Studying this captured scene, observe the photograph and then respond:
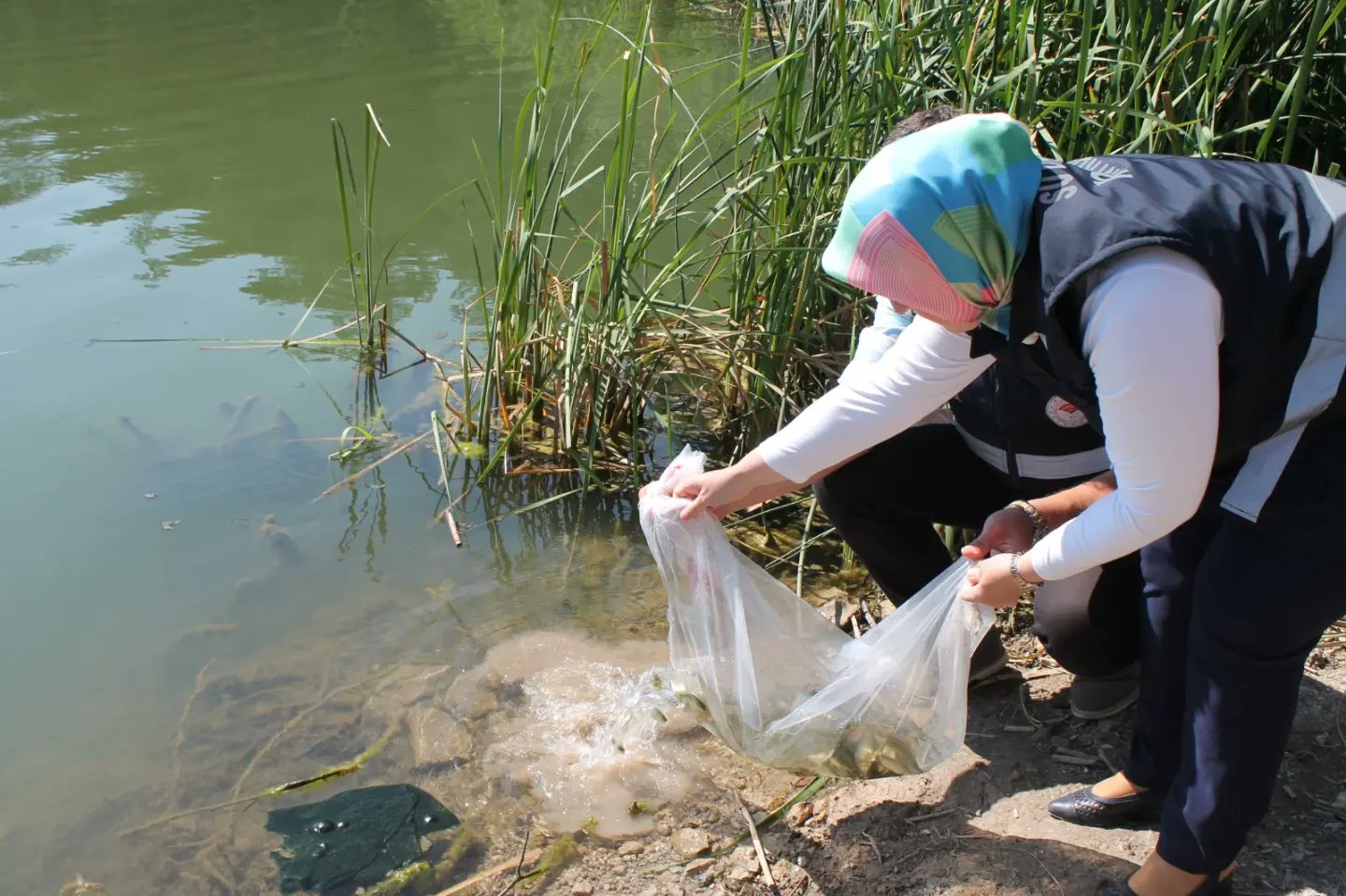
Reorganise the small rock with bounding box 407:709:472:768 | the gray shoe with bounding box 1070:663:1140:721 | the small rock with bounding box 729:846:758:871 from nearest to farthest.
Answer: the small rock with bounding box 729:846:758:871, the gray shoe with bounding box 1070:663:1140:721, the small rock with bounding box 407:709:472:768

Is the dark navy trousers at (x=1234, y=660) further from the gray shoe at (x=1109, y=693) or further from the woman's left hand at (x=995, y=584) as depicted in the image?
the gray shoe at (x=1109, y=693)

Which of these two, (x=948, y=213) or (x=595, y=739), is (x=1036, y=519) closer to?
(x=948, y=213)

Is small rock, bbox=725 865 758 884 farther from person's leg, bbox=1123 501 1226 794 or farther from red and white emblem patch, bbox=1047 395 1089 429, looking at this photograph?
red and white emblem patch, bbox=1047 395 1089 429

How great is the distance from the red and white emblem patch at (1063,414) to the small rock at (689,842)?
0.93m

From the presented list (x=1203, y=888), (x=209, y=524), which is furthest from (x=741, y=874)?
(x=209, y=524)

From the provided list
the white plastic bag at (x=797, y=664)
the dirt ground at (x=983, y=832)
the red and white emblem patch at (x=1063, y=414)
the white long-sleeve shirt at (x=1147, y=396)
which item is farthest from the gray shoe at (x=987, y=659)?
the white long-sleeve shirt at (x=1147, y=396)

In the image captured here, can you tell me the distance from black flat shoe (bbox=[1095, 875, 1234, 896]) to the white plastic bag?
0.28 meters

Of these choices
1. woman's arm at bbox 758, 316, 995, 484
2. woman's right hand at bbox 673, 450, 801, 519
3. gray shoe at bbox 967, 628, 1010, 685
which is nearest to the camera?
woman's arm at bbox 758, 316, 995, 484

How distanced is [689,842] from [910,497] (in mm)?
722

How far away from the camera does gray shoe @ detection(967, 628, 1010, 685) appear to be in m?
2.14

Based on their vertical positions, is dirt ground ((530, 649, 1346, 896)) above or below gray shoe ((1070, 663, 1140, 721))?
below

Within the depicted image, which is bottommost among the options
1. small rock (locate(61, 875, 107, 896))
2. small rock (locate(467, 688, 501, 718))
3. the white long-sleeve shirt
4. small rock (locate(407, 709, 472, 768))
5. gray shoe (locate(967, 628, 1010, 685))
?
small rock (locate(61, 875, 107, 896))

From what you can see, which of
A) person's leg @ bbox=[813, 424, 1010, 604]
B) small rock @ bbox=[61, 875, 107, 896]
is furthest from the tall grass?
small rock @ bbox=[61, 875, 107, 896]

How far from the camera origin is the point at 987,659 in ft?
7.06
